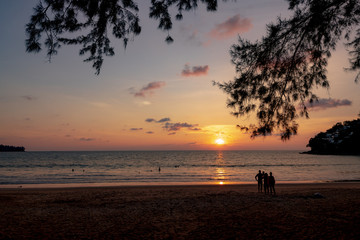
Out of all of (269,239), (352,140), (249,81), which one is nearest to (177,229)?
(269,239)

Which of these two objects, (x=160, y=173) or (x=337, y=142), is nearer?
(x=160, y=173)

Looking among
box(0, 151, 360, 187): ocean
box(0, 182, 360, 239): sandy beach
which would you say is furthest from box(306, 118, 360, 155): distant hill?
box(0, 182, 360, 239): sandy beach

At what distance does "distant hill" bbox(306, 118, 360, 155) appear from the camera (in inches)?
5955

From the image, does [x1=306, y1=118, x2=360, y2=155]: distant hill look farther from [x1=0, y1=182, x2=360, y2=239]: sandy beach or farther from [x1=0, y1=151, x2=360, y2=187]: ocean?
[x1=0, y1=182, x2=360, y2=239]: sandy beach

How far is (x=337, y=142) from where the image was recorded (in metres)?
160

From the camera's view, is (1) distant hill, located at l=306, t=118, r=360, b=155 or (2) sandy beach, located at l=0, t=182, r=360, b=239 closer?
(2) sandy beach, located at l=0, t=182, r=360, b=239

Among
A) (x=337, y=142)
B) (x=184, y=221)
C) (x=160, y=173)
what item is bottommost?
(x=160, y=173)

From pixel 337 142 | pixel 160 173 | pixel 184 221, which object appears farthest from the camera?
pixel 337 142

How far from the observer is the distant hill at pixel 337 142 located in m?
151

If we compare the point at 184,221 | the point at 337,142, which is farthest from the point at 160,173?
the point at 337,142

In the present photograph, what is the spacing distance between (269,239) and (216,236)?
1.77 m

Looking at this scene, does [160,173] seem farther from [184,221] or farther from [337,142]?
[337,142]

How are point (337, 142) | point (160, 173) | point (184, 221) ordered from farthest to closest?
point (337, 142)
point (160, 173)
point (184, 221)

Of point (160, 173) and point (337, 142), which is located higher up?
point (337, 142)
